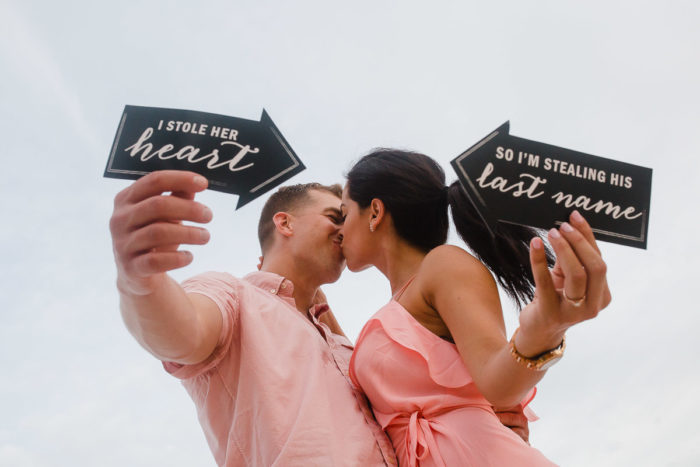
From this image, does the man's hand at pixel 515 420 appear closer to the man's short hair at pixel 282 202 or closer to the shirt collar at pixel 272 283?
the shirt collar at pixel 272 283

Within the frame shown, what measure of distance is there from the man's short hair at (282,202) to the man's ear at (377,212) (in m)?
0.91

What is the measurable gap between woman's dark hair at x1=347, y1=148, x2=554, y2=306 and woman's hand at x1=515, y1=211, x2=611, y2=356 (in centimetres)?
76

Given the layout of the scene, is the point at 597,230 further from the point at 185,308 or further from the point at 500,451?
the point at 185,308

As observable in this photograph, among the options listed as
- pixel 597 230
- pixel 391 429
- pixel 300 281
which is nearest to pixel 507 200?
pixel 597 230

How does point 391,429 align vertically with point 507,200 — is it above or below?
below

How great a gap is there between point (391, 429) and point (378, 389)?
0.52ft

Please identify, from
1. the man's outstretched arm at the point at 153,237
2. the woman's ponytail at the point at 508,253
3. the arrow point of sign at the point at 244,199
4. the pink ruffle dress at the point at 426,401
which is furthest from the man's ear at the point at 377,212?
the man's outstretched arm at the point at 153,237

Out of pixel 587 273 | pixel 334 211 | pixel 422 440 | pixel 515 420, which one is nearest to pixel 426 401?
pixel 422 440

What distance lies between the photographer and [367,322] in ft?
6.89

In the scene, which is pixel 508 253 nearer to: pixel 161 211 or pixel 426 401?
pixel 426 401

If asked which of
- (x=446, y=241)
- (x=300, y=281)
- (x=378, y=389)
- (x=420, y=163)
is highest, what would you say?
(x=420, y=163)

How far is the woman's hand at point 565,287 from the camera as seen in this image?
1289mm

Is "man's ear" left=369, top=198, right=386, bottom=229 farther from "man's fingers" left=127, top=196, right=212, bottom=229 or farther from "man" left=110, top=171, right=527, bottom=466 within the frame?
"man's fingers" left=127, top=196, right=212, bottom=229

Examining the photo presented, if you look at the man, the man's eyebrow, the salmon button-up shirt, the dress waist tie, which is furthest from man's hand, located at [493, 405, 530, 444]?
the man's eyebrow
